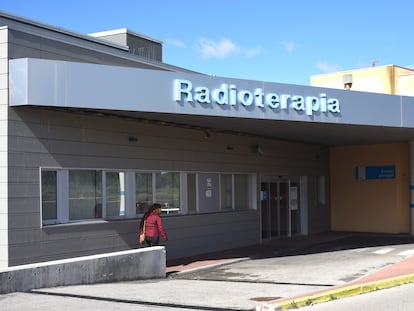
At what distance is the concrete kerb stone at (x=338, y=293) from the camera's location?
8836 millimetres

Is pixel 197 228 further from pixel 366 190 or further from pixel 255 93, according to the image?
pixel 366 190

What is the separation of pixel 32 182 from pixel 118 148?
2.71 metres

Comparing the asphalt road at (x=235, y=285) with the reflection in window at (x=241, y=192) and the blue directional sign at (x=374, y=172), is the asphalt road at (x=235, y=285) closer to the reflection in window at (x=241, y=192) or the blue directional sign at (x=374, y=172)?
the reflection in window at (x=241, y=192)

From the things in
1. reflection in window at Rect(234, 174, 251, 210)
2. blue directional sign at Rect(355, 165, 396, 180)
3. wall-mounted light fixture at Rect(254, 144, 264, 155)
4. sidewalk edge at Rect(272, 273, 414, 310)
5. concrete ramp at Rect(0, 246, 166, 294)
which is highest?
wall-mounted light fixture at Rect(254, 144, 264, 155)

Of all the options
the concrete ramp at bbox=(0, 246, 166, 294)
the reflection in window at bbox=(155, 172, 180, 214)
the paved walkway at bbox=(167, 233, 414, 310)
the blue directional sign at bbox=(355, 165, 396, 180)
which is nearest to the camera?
the paved walkway at bbox=(167, 233, 414, 310)

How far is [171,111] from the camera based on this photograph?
512 inches

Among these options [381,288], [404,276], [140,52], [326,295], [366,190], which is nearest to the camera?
[326,295]

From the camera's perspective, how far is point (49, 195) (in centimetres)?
1272

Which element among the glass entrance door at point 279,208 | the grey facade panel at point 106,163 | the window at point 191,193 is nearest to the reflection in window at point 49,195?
the grey facade panel at point 106,163

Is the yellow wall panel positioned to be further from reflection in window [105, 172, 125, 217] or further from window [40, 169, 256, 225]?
reflection in window [105, 172, 125, 217]

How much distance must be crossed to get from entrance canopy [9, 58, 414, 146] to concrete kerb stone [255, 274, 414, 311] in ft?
16.6

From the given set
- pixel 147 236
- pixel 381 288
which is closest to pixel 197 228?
pixel 147 236

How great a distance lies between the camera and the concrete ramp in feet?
34.3

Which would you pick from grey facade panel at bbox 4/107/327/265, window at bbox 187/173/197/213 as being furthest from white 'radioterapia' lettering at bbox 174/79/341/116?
window at bbox 187/173/197/213
